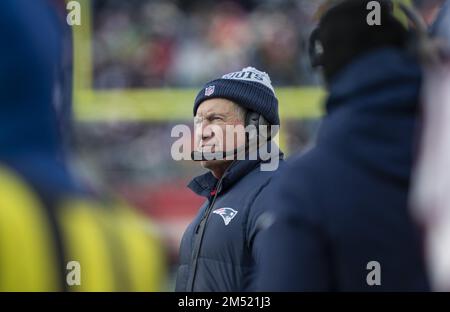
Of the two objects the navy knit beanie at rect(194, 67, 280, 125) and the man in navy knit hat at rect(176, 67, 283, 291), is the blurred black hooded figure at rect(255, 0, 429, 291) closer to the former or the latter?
the man in navy knit hat at rect(176, 67, 283, 291)

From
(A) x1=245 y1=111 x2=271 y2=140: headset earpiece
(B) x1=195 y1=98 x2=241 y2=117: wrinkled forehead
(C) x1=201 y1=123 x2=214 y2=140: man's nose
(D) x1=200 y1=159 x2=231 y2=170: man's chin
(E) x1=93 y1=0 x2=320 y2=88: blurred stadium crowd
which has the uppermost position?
(E) x1=93 y1=0 x2=320 y2=88: blurred stadium crowd

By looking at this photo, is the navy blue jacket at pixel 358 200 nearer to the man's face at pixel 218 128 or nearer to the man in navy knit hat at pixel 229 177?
the man in navy knit hat at pixel 229 177

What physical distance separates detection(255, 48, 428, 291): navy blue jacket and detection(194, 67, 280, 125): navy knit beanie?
1.03 m

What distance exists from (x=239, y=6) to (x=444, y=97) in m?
7.52

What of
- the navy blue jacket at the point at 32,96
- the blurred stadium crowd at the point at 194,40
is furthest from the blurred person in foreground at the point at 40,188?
the blurred stadium crowd at the point at 194,40

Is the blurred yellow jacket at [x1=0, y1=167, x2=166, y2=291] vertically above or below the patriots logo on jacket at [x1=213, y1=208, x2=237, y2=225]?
below

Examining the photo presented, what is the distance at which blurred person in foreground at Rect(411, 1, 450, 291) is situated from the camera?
1.28m

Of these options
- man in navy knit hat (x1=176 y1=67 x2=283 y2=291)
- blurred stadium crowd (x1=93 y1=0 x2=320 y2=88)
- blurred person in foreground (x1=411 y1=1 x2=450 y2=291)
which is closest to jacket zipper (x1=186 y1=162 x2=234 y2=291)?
man in navy knit hat (x1=176 y1=67 x2=283 y2=291)

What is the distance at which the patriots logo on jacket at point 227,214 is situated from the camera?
7.07ft

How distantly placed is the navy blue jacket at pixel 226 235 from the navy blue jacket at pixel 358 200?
0.69 metres

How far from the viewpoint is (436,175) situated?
4.27 ft

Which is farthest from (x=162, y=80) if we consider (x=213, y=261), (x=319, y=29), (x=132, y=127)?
(x=319, y=29)

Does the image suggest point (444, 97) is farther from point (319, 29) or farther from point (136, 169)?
point (136, 169)
